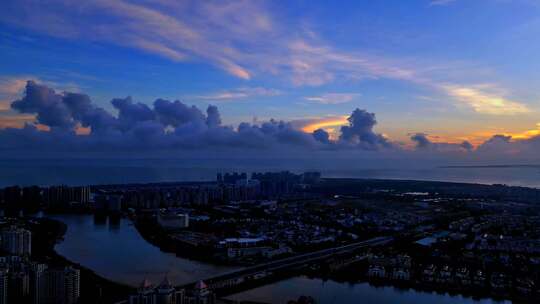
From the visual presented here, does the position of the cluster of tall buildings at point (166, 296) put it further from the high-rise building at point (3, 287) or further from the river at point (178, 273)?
the high-rise building at point (3, 287)

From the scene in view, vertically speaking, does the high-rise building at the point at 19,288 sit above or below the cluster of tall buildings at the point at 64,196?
below

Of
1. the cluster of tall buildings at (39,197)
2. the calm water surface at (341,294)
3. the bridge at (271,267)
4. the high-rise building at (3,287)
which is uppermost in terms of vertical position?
the cluster of tall buildings at (39,197)

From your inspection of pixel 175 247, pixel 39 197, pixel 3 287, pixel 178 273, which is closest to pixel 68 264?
pixel 178 273

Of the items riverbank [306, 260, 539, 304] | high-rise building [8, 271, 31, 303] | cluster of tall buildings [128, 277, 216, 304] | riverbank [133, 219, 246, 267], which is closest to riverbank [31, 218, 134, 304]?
high-rise building [8, 271, 31, 303]

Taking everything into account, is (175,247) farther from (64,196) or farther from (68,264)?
(64,196)

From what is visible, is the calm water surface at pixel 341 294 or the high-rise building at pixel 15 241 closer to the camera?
the calm water surface at pixel 341 294

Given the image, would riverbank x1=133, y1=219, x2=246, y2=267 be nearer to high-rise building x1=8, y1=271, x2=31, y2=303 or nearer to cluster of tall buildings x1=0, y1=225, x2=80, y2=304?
cluster of tall buildings x1=0, y1=225, x2=80, y2=304

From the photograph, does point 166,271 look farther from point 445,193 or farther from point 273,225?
point 445,193

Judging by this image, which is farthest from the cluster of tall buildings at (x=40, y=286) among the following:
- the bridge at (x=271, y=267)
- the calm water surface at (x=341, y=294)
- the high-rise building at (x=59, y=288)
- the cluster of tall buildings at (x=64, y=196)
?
the cluster of tall buildings at (x=64, y=196)
